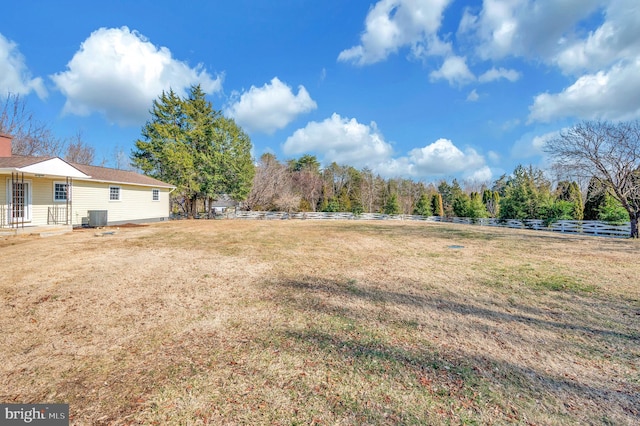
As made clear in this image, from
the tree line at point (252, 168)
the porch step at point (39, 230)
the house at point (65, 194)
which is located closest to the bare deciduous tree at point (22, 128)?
the tree line at point (252, 168)

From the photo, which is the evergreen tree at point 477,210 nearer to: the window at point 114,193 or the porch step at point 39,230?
the window at point 114,193

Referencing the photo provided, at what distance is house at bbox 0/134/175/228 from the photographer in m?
11.4

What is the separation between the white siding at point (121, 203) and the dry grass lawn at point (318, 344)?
30.7ft

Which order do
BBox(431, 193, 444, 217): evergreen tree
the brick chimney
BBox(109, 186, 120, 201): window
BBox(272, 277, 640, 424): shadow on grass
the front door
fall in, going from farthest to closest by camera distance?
BBox(431, 193, 444, 217): evergreen tree → BBox(109, 186, 120, 201): window → the brick chimney → the front door → BBox(272, 277, 640, 424): shadow on grass

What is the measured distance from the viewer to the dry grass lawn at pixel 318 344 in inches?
85.6

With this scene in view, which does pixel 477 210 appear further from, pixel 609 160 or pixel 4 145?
pixel 4 145

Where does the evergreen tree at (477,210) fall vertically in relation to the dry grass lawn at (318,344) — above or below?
above

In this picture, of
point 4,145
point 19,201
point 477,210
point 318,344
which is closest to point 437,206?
point 477,210

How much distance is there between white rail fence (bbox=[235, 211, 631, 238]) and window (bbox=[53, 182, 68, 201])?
15.0 meters

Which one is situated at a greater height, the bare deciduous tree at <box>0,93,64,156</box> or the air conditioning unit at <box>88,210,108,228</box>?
the bare deciduous tree at <box>0,93,64,156</box>

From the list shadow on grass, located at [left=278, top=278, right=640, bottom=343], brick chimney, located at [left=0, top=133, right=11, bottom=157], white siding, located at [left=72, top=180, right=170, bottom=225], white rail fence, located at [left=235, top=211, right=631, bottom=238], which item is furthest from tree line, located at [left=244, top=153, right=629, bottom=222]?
brick chimney, located at [left=0, top=133, right=11, bottom=157]

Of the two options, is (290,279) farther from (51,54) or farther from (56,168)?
(51,54)

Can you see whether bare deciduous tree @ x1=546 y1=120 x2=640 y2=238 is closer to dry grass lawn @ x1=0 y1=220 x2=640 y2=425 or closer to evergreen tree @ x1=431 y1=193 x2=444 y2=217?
dry grass lawn @ x1=0 y1=220 x2=640 y2=425

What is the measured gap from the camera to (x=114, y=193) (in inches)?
634
